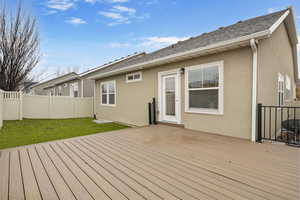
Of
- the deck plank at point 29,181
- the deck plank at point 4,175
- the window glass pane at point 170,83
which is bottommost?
the deck plank at point 4,175

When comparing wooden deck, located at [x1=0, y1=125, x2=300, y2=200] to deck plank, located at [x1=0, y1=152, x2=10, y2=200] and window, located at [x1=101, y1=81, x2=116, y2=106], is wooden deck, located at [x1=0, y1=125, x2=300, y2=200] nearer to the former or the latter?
deck plank, located at [x1=0, y1=152, x2=10, y2=200]

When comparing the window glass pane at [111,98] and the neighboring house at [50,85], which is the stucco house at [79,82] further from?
the window glass pane at [111,98]

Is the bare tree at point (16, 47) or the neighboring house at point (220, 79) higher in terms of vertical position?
the bare tree at point (16, 47)

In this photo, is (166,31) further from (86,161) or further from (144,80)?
(86,161)

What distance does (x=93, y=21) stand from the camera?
440 inches

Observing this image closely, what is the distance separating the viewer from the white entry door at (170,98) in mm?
5980

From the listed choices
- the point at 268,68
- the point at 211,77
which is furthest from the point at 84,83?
the point at 268,68

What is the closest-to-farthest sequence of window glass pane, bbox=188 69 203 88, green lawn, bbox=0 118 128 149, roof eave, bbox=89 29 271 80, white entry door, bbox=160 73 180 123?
roof eave, bbox=89 29 271 80 < green lawn, bbox=0 118 128 149 < window glass pane, bbox=188 69 203 88 < white entry door, bbox=160 73 180 123

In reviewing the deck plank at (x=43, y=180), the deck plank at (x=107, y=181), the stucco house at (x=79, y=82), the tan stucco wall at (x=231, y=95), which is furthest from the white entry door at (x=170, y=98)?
the stucco house at (x=79, y=82)

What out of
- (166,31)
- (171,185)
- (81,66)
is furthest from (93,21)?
(81,66)

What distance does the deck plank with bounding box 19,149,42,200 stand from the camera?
6.13 feet

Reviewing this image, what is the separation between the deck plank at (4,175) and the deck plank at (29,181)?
19 centimetres

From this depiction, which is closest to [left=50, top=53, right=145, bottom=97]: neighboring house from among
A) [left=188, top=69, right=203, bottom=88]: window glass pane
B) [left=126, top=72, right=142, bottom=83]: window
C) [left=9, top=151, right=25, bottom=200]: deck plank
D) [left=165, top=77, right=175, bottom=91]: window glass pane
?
[left=126, top=72, right=142, bottom=83]: window

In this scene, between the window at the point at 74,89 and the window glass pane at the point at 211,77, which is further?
the window at the point at 74,89
